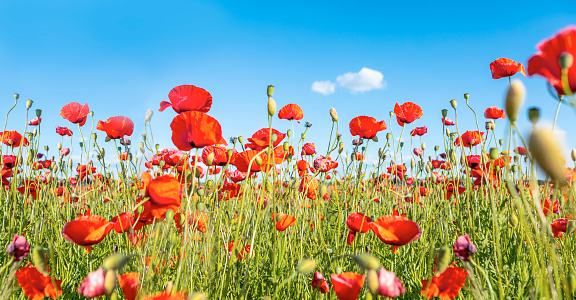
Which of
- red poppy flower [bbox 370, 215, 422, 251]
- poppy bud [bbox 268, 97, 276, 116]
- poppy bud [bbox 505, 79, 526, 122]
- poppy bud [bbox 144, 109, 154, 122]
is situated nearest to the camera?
poppy bud [bbox 505, 79, 526, 122]

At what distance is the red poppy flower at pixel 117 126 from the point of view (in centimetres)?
202

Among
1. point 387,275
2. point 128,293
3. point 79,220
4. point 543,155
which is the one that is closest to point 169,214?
point 128,293

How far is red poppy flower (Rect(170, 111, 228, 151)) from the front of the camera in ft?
4.34

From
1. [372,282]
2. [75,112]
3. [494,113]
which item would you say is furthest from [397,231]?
[75,112]

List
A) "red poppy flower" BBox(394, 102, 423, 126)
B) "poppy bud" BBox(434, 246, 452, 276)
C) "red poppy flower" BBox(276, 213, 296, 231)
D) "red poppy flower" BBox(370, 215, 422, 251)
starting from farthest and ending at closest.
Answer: "red poppy flower" BBox(394, 102, 423, 126)
"red poppy flower" BBox(276, 213, 296, 231)
"red poppy flower" BBox(370, 215, 422, 251)
"poppy bud" BBox(434, 246, 452, 276)

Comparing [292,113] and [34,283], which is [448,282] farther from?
[292,113]

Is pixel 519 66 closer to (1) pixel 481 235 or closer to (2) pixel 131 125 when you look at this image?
(1) pixel 481 235

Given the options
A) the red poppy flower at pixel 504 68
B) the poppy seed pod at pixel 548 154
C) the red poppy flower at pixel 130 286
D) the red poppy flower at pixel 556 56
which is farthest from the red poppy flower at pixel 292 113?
the poppy seed pod at pixel 548 154

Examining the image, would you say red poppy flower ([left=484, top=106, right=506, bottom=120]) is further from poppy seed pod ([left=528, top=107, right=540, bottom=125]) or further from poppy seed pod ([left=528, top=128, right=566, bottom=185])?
poppy seed pod ([left=528, top=128, right=566, bottom=185])

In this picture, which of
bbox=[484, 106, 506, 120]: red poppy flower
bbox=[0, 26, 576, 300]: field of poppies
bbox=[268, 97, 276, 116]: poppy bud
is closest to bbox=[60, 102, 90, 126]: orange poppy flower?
bbox=[0, 26, 576, 300]: field of poppies

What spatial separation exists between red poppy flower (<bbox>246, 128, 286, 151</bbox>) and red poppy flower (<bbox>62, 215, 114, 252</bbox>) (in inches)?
33.1

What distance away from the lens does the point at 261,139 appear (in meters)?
1.94

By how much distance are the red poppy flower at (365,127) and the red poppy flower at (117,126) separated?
1293 mm

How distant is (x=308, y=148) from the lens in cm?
288
